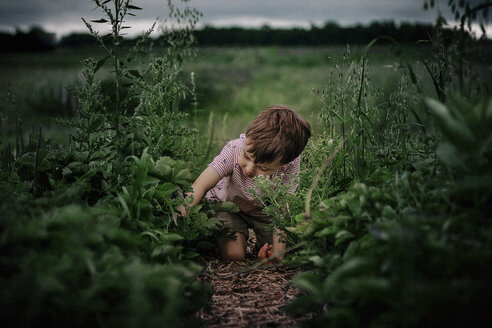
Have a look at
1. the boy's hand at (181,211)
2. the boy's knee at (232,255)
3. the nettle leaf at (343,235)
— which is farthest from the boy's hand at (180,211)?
the nettle leaf at (343,235)

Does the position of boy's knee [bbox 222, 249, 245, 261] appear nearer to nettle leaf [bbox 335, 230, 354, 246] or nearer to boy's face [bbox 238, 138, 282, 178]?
boy's face [bbox 238, 138, 282, 178]

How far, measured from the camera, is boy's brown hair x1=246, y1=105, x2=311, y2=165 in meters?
2.22

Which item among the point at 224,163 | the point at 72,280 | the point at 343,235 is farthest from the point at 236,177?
the point at 72,280

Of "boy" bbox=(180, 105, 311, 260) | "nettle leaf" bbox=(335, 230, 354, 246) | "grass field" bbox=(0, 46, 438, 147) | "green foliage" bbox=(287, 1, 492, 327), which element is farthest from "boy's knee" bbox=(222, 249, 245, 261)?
"nettle leaf" bbox=(335, 230, 354, 246)

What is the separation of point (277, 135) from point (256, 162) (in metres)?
0.21

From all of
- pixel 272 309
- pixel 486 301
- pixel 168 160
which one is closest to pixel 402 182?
pixel 486 301

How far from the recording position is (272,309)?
1.60 m

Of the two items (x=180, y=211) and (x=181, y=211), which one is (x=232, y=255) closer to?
(x=181, y=211)

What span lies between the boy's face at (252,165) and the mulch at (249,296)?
0.57 m

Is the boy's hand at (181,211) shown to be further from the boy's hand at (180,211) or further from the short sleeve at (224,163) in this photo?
the short sleeve at (224,163)

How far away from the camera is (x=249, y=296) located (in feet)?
5.86

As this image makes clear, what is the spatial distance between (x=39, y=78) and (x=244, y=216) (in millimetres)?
9715

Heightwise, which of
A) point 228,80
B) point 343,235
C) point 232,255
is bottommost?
point 232,255

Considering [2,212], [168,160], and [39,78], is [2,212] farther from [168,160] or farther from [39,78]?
[39,78]
